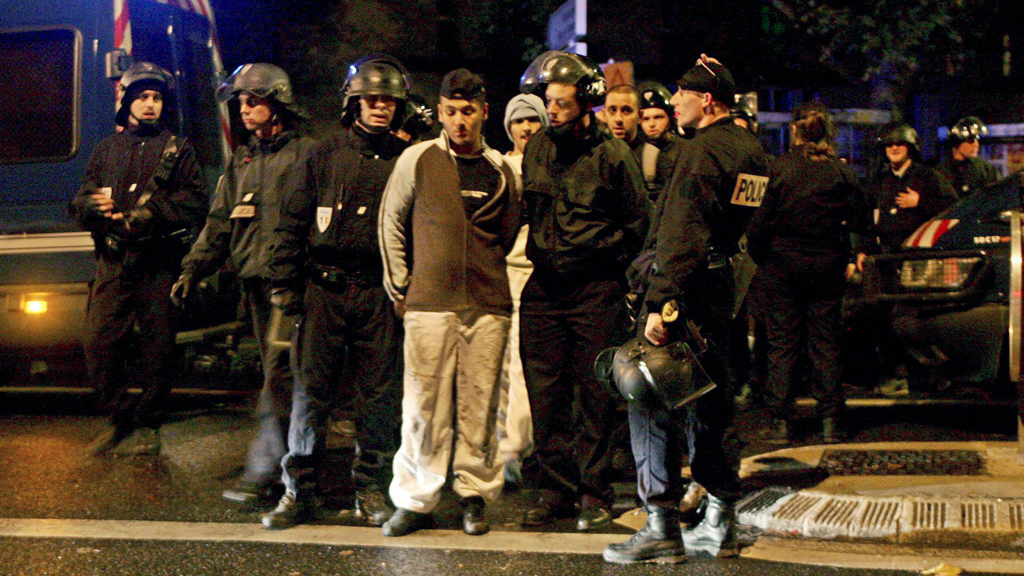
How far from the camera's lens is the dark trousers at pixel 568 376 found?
188 inches

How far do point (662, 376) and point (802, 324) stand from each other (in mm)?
2716

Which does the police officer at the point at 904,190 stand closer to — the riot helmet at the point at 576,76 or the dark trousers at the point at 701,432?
the riot helmet at the point at 576,76

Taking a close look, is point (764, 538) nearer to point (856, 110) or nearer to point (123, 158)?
point (123, 158)

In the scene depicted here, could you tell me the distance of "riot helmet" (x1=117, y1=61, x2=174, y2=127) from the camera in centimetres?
605

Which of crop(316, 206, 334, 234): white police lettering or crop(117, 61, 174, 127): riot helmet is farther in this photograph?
crop(117, 61, 174, 127): riot helmet

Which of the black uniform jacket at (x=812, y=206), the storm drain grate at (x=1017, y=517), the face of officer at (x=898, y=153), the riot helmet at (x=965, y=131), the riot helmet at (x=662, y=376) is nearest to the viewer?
the riot helmet at (x=662, y=376)

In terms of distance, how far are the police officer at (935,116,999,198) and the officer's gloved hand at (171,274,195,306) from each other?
21.9 ft

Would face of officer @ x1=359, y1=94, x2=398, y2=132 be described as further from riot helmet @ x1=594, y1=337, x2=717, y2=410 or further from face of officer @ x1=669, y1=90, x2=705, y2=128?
riot helmet @ x1=594, y1=337, x2=717, y2=410

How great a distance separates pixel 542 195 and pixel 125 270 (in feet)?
8.61

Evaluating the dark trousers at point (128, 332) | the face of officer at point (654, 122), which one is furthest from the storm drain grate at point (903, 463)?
the dark trousers at point (128, 332)

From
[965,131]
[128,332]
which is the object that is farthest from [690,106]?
[965,131]

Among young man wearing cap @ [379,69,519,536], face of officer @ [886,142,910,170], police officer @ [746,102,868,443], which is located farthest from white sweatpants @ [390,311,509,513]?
face of officer @ [886,142,910,170]

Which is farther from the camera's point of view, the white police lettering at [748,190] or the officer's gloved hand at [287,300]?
the officer's gloved hand at [287,300]

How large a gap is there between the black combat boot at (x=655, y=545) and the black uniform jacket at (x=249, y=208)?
202cm
